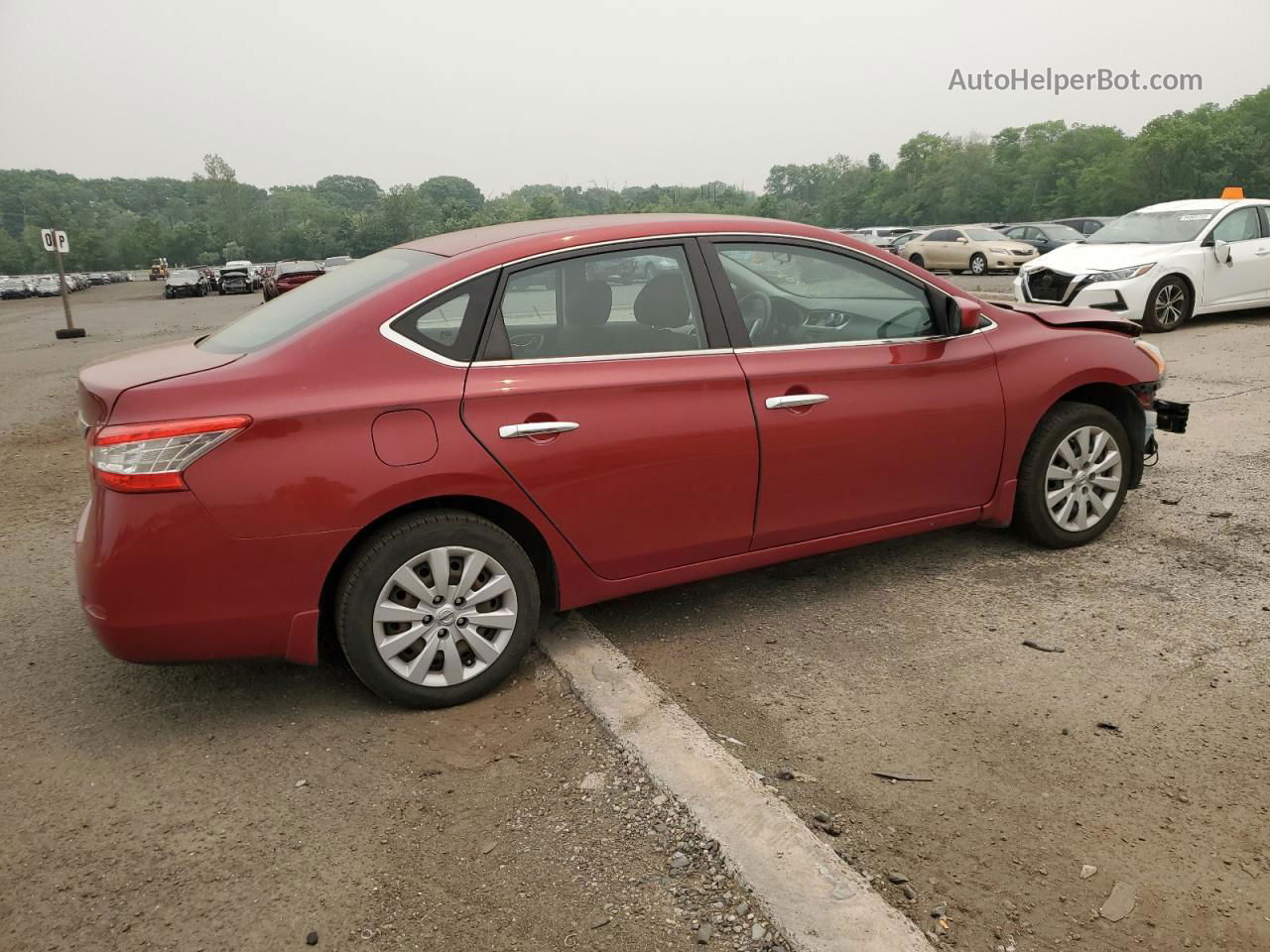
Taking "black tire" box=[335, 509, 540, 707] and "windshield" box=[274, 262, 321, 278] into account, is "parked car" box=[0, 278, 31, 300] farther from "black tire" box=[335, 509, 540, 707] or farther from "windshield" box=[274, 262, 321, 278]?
"black tire" box=[335, 509, 540, 707]

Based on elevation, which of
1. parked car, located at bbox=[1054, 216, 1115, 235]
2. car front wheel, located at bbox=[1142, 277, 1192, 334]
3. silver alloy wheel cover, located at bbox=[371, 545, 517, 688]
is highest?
parked car, located at bbox=[1054, 216, 1115, 235]

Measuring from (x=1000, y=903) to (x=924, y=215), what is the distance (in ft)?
437

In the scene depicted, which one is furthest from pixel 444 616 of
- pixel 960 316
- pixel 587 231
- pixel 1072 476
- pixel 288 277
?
pixel 288 277

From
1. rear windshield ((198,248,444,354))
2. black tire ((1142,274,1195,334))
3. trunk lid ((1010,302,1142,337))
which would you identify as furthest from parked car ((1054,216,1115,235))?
rear windshield ((198,248,444,354))

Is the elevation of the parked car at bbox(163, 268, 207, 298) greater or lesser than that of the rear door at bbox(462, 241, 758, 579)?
greater

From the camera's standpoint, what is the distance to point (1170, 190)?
79062 millimetres

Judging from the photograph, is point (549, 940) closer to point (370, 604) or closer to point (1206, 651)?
point (370, 604)

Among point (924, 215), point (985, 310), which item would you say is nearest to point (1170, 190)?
point (924, 215)

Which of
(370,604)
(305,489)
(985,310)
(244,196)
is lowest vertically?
(370,604)

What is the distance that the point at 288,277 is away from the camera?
3164cm

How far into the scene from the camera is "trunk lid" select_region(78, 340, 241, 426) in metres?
3.10

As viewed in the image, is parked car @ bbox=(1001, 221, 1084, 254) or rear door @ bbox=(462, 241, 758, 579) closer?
rear door @ bbox=(462, 241, 758, 579)

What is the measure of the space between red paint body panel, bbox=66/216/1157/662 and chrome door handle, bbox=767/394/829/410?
0.03m

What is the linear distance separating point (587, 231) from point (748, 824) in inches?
87.4
